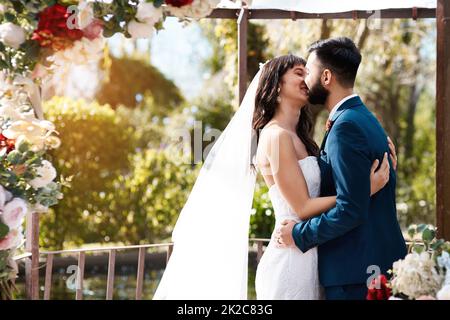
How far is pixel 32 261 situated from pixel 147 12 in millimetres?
1930

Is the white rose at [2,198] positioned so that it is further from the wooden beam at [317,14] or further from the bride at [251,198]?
the wooden beam at [317,14]

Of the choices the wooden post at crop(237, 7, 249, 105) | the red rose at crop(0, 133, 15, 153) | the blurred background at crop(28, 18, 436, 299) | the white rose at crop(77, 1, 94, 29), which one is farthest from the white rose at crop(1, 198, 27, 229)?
the blurred background at crop(28, 18, 436, 299)

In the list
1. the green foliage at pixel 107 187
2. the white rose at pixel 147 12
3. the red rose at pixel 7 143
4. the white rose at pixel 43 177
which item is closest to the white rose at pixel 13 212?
the white rose at pixel 43 177

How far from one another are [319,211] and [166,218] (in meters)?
6.20

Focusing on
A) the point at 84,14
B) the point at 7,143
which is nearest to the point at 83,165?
the point at 7,143

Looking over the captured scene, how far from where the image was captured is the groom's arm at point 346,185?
126 inches

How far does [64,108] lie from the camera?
8.48 metres

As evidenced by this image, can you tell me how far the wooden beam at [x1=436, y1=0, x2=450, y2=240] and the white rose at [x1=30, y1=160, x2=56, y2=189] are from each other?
205 centimetres

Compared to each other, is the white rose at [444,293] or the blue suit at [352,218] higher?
the blue suit at [352,218]

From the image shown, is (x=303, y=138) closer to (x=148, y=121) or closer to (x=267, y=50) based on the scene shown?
(x=267, y=50)

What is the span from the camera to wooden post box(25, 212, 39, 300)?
4.07 metres

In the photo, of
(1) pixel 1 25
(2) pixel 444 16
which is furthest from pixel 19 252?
(2) pixel 444 16

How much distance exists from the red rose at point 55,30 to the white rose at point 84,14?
0.15 ft
